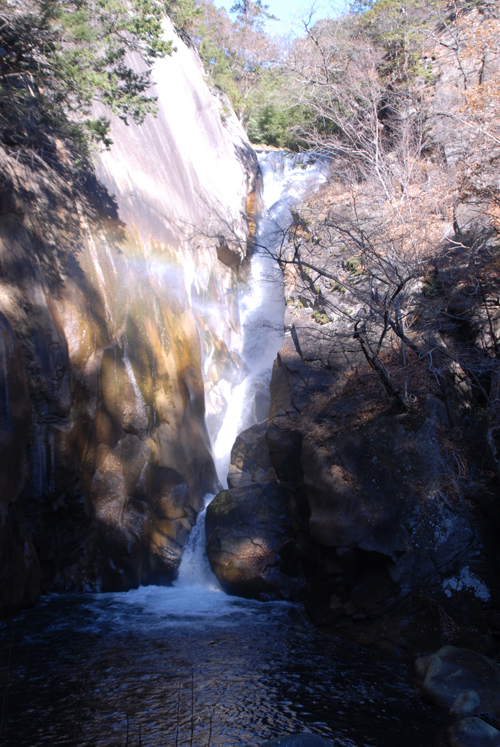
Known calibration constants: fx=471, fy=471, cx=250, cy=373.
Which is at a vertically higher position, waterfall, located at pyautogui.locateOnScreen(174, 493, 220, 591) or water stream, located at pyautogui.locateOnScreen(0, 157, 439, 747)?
waterfall, located at pyautogui.locateOnScreen(174, 493, 220, 591)

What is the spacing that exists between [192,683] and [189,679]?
1.00m

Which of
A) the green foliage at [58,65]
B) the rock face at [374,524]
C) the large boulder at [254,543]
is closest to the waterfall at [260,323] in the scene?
the large boulder at [254,543]

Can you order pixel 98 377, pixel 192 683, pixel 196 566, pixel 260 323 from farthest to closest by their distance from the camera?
pixel 260 323 < pixel 196 566 < pixel 98 377 < pixel 192 683

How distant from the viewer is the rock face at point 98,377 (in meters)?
8.35

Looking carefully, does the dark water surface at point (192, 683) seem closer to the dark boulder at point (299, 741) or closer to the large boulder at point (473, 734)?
the large boulder at point (473, 734)

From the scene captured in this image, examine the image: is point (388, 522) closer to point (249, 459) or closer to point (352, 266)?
point (249, 459)

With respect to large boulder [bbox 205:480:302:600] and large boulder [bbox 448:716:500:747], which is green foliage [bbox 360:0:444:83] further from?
large boulder [bbox 448:716:500:747]

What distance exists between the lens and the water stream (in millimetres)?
4918

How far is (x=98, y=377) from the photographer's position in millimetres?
9961

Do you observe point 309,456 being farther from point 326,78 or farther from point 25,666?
point 326,78

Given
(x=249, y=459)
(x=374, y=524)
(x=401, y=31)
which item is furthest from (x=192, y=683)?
(x=401, y=31)

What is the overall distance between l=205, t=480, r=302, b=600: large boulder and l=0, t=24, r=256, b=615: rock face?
4.06ft

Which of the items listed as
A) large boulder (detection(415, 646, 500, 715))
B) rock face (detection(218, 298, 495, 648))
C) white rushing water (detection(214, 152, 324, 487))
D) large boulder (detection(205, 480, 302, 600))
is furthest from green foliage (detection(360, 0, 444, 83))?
large boulder (detection(415, 646, 500, 715))

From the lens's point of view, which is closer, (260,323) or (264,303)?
(260,323)
